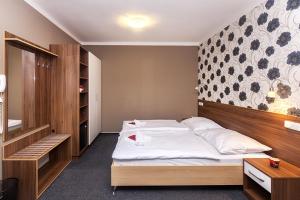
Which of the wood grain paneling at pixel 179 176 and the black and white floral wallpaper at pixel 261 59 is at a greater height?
the black and white floral wallpaper at pixel 261 59

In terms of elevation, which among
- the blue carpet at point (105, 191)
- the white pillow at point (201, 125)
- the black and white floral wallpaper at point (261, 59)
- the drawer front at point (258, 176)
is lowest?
the blue carpet at point (105, 191)

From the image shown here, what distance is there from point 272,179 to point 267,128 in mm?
837

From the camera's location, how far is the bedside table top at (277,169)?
6.10ft

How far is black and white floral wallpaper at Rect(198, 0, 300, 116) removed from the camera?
2.14 meters

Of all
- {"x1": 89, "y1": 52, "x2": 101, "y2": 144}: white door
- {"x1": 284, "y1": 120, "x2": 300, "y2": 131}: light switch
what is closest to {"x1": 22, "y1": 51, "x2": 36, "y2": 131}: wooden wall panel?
{"x1": 89, "y1": 52, "x2": 101, "y2": 144}: white door

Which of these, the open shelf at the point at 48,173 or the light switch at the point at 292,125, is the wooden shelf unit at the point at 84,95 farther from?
the light switch at the point at 292,125

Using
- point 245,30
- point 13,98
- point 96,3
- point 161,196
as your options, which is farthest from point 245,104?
point 13,98

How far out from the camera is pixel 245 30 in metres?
3.04

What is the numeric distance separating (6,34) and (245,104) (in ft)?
10.5

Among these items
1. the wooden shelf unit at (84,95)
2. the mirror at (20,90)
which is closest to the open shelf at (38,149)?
the mirror at (20,90)

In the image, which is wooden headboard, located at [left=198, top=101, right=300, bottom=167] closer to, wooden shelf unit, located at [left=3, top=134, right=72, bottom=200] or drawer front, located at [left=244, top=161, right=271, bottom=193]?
drawer front, located at [left=244, top=161, right=271, bottom=193]

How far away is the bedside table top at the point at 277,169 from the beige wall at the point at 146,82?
10.5ft

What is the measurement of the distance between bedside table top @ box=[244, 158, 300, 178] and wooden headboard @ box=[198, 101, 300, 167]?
0.34ft

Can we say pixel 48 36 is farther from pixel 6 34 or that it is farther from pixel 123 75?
pixel 123 75
